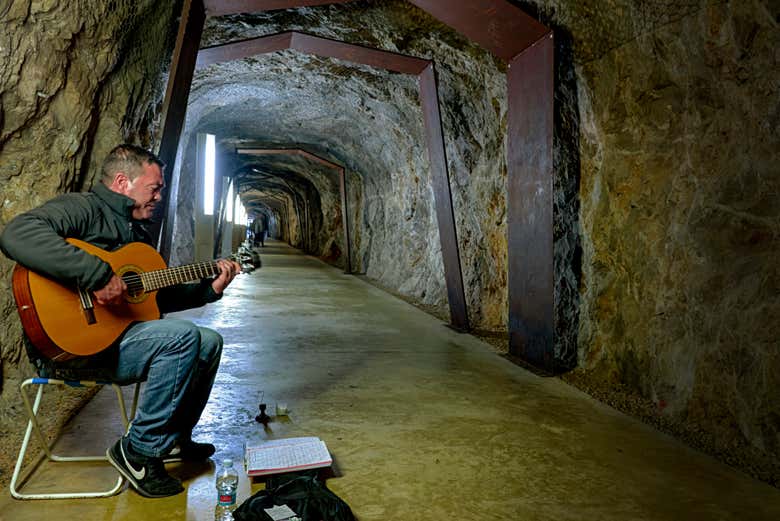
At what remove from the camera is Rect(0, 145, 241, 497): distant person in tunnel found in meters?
2.17

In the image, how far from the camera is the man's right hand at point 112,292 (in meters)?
2.28

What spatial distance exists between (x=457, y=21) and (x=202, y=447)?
432cm

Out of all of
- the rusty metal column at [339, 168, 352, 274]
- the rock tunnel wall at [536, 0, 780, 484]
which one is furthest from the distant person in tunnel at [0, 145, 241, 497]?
the rusty metal column at [339, 168, 352, 274]

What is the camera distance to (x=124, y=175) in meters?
2.64

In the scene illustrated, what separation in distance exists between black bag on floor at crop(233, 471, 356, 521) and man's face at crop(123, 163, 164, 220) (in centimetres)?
144

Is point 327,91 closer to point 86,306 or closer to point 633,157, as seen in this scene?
point 633,157

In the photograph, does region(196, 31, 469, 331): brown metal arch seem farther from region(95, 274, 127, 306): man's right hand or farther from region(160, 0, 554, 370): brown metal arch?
region(95, 274, 127, 306): man's right hand

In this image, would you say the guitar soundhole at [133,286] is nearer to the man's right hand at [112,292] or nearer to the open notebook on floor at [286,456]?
the man's right hand at [112,292]

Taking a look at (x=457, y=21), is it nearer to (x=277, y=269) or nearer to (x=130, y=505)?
(x=130, y=505)

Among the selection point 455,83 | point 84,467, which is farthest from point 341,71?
point 84,467

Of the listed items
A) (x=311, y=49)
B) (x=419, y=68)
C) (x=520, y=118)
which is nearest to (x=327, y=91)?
(x=311, y=49)

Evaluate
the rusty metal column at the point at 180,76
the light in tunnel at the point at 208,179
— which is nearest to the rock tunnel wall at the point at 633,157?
the rusty metal column at the point at 180,76

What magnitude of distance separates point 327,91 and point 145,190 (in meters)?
7.46

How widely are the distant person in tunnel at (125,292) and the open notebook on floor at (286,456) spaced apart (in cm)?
35
